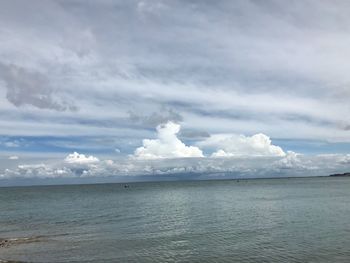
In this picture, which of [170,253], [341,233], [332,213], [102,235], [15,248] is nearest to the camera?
[170,253]

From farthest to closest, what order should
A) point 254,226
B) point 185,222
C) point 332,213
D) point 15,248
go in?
point 332,213, point 185,222, point 254,226, point 15,248

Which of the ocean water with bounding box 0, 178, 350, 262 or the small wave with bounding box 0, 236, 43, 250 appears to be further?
the small wave with bounding box 0, 236, 43, 250

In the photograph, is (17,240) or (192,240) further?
(17,240)

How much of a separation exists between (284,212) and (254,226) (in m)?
21.6

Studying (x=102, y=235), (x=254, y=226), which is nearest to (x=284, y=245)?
(x=254, y=226)

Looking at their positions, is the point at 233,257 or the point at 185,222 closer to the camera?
the point at 233,257

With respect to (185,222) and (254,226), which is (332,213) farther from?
(185,222)

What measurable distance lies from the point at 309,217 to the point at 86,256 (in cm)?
4231

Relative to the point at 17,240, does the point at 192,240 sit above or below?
above

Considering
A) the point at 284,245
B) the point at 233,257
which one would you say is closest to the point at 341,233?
the point at 284,245

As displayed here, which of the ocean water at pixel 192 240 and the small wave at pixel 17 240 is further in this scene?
the small wave at pixel 17 240

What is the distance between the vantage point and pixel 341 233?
51938 mm

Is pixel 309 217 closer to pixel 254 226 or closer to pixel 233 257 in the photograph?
pixel 254 226

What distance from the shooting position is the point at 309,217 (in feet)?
229
